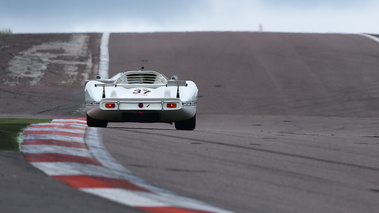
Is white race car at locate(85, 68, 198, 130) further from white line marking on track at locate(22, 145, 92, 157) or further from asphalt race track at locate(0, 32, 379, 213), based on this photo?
white line marking on track at locate(22, 145, 92, 157)

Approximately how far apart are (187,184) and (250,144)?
3.08 meters

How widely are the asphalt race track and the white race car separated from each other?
0.85 ft

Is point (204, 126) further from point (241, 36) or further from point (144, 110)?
point (241, 36)

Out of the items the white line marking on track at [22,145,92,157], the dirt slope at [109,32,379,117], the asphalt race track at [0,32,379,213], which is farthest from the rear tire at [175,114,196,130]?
the dirt slope at [109,32,379,117]

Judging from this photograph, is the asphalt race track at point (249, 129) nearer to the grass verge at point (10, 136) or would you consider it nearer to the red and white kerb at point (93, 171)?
the red and white kerb at point (93, 171)

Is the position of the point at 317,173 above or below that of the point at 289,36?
below

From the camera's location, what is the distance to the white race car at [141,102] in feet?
33.9

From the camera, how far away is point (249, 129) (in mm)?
13742

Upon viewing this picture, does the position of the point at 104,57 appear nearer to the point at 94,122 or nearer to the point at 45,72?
Result: the point at 45,72

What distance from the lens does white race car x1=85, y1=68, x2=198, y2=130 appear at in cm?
1034

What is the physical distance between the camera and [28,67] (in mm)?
24172

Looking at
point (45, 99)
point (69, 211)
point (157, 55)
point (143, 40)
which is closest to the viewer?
point (69, 211)

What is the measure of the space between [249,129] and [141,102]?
3.97 metres

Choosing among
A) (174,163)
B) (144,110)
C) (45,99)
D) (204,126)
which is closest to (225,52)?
(45,99)
